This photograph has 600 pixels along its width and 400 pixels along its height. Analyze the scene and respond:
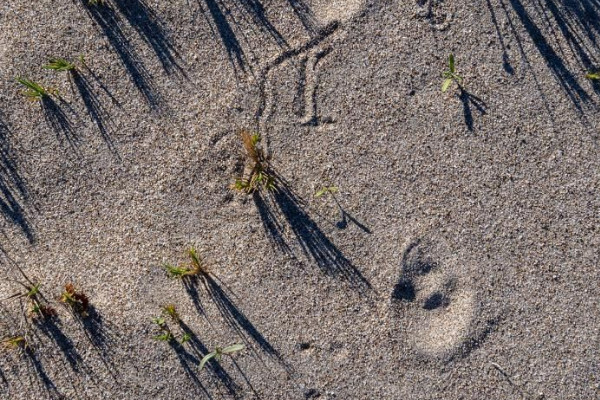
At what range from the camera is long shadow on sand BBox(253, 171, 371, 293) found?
2.28 m

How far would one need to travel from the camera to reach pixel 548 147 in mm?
2283

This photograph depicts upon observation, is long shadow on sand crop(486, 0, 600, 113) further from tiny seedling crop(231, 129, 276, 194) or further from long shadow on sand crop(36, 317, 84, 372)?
long shadow on sand crop(36, 317, 84, 372)

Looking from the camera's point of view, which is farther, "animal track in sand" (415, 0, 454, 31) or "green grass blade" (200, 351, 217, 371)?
"animal track in sand" (415, 0, 454, 31)

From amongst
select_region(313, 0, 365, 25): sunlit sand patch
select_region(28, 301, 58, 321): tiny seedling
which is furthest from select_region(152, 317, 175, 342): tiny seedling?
select_region(313, 0, 365, 25): sunlit sand patch

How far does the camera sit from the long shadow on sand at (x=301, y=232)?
2.28 metres

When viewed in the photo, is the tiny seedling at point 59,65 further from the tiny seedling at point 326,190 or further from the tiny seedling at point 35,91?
the tiny seedling at point 326,190

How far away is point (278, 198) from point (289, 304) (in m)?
0.41

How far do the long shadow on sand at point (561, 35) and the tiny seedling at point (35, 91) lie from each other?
176cm

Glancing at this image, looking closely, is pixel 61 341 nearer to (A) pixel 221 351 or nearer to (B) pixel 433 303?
(A) pixel 221 351

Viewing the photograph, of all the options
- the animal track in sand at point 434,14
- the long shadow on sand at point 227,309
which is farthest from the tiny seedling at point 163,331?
the animal track in sand at point 434,14

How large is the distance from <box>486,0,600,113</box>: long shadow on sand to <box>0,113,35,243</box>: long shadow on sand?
1.94m

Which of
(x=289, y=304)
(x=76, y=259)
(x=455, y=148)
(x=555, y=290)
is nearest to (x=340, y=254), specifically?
(x=289, y=304)

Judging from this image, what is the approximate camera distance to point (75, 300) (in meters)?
2.26

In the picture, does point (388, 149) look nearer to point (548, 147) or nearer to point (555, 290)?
point (548, 147)
